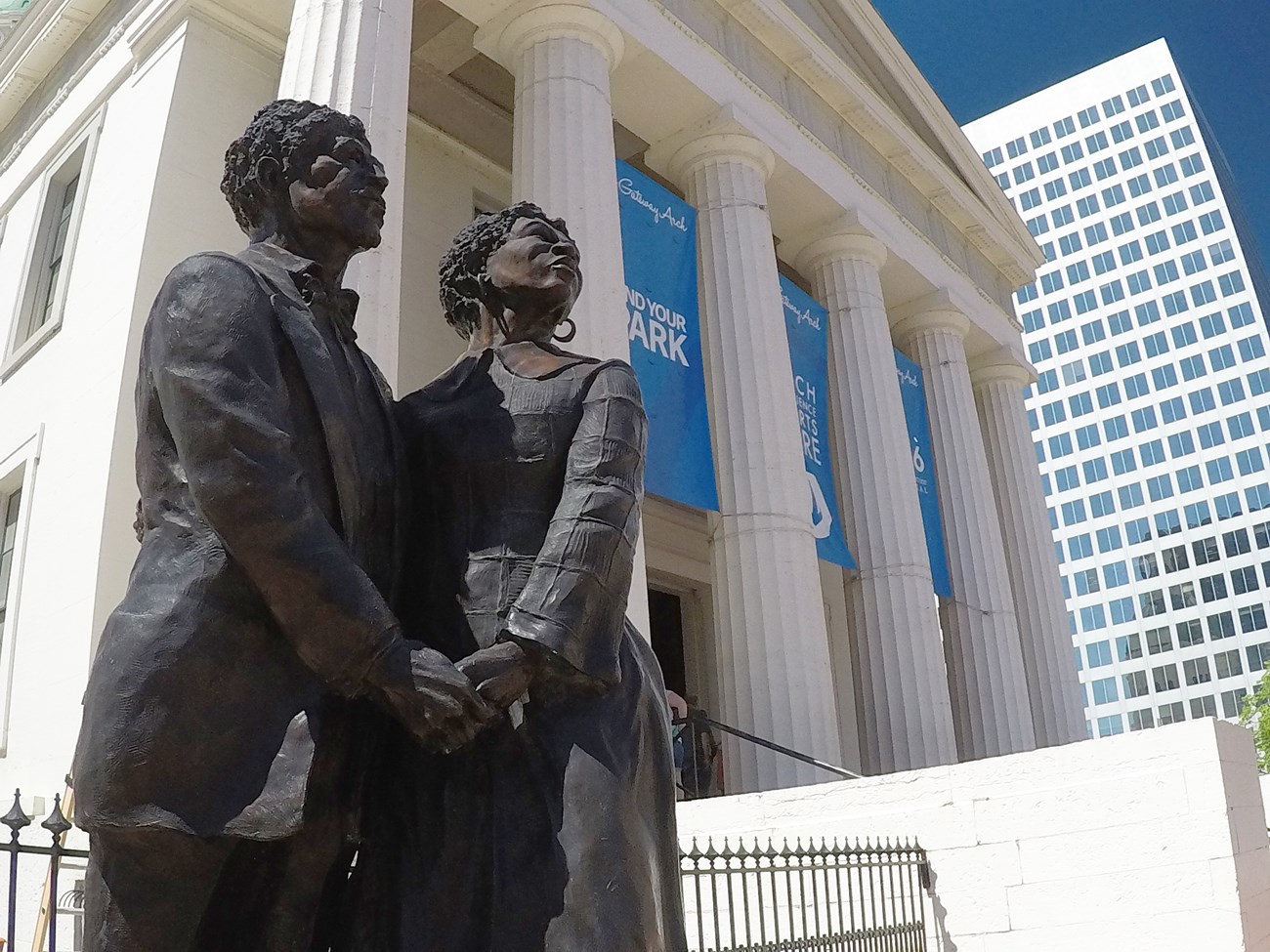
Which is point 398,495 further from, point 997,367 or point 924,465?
point 997,367

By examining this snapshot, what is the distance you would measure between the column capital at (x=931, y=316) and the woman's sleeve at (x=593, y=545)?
1849 cm

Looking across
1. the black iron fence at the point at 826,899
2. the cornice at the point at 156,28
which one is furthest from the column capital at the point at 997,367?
the black iron fence at the point at 826,899

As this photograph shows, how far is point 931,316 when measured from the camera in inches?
784

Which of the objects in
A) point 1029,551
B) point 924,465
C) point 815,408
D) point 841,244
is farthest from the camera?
point 1029,551

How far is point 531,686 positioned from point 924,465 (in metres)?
16.8

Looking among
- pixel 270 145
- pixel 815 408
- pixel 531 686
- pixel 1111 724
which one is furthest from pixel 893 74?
pixel 1111 724

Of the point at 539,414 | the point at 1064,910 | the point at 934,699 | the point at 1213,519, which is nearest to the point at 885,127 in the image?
the point at 934,699

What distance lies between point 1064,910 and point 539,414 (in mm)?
6486

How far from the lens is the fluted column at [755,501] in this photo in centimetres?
1218

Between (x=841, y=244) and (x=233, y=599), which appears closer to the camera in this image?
(x=233, y=599)

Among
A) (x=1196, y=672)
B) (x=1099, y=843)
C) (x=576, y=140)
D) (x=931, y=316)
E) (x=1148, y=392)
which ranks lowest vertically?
(x=1099, y=843)

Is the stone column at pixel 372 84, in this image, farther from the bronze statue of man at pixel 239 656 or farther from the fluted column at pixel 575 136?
the bronze statue of man at pixel 239 656

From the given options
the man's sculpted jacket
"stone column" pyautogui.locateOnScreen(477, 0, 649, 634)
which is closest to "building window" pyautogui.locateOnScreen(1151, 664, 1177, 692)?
"stone column" pyautogui.locateOnScreen(477, 0, 649, 634)

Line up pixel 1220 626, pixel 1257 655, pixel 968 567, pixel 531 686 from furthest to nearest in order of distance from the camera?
pixel 1220 626 → pixel 1257 655 → pixel 968 567 → pixel 531 686
